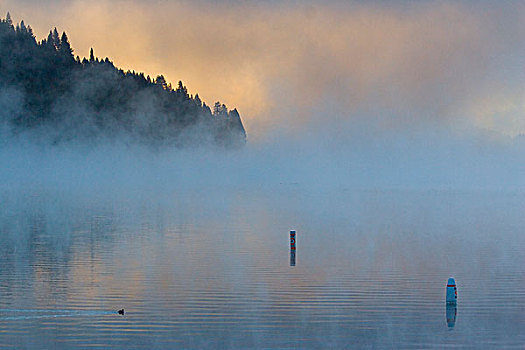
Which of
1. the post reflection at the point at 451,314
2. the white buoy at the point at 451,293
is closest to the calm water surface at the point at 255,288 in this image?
the post reflection at the point at 451,314

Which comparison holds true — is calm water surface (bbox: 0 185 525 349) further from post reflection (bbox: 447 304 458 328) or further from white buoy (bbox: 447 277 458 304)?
white buoy (bbox: 447 277 458 304)

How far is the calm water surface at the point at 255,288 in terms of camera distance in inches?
960

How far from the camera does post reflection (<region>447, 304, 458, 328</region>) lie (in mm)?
26587

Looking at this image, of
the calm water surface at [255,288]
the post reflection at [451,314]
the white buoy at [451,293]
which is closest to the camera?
the calm water surface at [255,288]

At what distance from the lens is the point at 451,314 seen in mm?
28125

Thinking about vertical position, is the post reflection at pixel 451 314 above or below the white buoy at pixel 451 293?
below

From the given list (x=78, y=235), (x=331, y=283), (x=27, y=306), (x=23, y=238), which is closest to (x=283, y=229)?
(x=78, y=235)

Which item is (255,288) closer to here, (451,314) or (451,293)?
(451,293)

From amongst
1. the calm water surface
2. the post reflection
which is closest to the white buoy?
the post reflection

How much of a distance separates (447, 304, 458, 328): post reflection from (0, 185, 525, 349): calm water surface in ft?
0.13

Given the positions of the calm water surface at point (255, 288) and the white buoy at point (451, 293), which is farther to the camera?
the white buoy at point (451, 293)

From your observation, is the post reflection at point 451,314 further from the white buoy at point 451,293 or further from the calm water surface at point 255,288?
the white buoy at point 451,293

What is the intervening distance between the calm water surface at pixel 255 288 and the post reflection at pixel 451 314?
4 centimetres

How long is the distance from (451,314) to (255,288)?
29.1ft
